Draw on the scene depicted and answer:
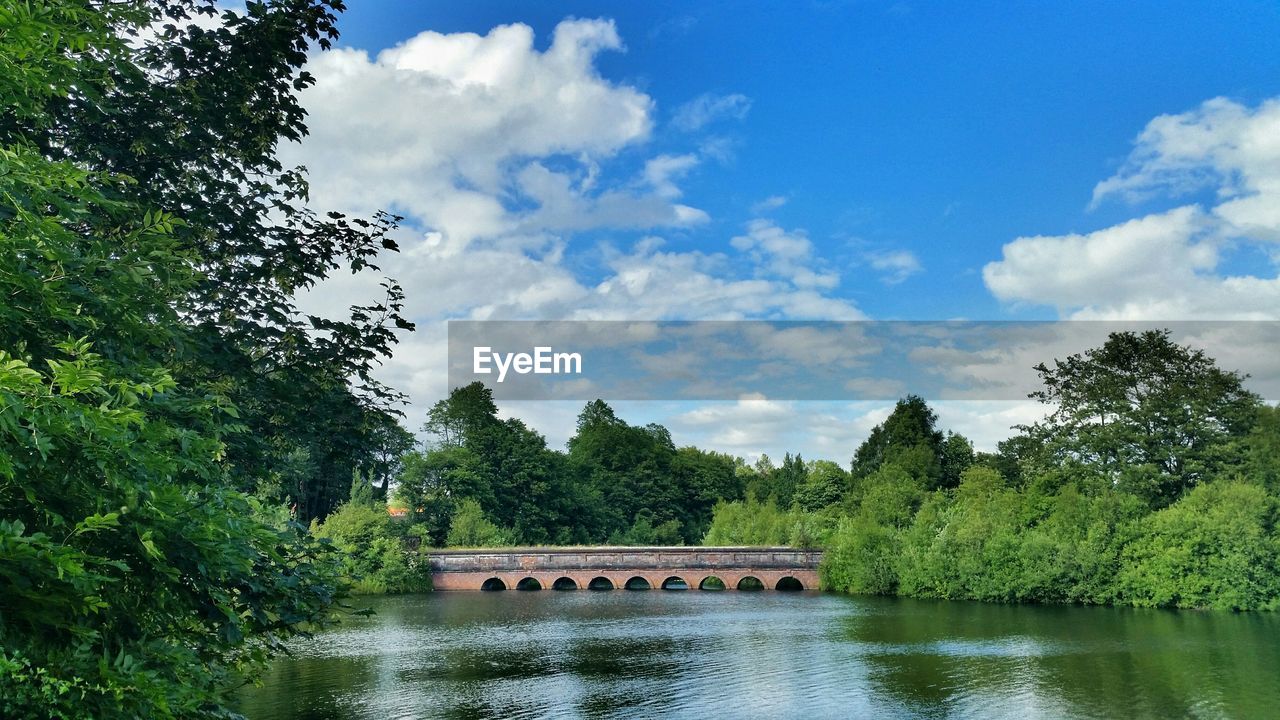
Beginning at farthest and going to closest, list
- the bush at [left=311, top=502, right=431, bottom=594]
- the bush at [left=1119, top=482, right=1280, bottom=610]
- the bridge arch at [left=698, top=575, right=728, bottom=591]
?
the bridge arch at [left=698, top=575, right=728, bottom=591], the bush at [left=311, top=502, right=431, bottom=594], the bush at [left=1119, top=482, right=1280, bottom=610]

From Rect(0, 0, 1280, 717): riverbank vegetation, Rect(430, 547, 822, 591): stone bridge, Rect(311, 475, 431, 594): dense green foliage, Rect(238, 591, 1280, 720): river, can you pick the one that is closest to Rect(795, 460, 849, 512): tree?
Rect(430, 547, 822, 591): stone bridge

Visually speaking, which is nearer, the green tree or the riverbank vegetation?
the riverbank vegetation

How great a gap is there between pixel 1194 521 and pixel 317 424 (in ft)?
120

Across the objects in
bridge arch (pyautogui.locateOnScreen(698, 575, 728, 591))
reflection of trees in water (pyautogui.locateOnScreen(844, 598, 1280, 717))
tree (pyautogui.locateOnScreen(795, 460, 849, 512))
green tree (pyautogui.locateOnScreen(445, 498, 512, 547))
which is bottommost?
bridge arch (pyautogui.locateOnScreen(698, 575, 728, 591))

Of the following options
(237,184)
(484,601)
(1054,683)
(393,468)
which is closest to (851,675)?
(1054,683)

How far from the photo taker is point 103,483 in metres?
5.31

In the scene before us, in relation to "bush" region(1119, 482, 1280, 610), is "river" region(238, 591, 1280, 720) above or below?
below

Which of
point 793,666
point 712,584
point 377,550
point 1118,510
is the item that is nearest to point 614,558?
point 712,584

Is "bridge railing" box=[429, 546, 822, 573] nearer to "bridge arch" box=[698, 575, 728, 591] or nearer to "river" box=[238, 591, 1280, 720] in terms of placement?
"bridge arch" box=[698, 575, 728, 591]

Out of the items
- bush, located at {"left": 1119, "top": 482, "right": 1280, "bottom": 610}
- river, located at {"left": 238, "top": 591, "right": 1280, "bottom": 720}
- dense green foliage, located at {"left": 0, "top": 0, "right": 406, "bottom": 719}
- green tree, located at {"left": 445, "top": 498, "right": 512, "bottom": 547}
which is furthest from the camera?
green tree, located at {"left": 445, "top": 498, "right": 512, "bottom": 547}

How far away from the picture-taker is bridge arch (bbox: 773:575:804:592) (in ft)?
179

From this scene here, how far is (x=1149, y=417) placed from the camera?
131 feet

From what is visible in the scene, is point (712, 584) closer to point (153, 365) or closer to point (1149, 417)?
point (1149, 417)

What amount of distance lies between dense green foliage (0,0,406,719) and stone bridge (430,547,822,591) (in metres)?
46.2
